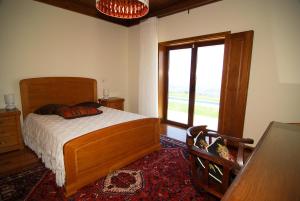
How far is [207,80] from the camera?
3611mm

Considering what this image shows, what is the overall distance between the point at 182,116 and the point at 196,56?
5.31ft

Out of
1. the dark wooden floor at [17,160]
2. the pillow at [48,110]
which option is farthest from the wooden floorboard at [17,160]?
the pillow at [48,110]

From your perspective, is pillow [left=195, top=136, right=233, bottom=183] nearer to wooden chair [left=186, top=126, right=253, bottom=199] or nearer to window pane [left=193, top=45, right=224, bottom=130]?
wooden chair [left=186, top=126, right=253, bottom=199]

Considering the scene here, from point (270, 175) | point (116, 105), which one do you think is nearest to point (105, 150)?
point (270, 175)

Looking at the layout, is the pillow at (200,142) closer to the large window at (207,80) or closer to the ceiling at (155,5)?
the large window at (207,80)

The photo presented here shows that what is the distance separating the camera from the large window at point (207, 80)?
277cm

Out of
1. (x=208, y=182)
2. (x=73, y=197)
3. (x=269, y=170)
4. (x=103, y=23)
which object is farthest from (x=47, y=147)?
(x=103, y=23)

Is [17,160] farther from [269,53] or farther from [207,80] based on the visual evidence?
[269,53]

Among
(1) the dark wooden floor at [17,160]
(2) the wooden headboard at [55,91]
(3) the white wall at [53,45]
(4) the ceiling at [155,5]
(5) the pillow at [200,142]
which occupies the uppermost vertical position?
(4) the ceiling at [155,5]

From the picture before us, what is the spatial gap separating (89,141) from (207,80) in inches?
110

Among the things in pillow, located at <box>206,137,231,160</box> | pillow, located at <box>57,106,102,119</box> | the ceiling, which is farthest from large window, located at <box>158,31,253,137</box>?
pillow, located at <box>57,106,102,119</box>

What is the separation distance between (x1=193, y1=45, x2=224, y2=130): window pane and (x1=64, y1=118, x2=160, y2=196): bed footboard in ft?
5.26

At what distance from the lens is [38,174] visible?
209 cm

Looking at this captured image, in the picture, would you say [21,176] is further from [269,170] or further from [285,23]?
[285,23]
